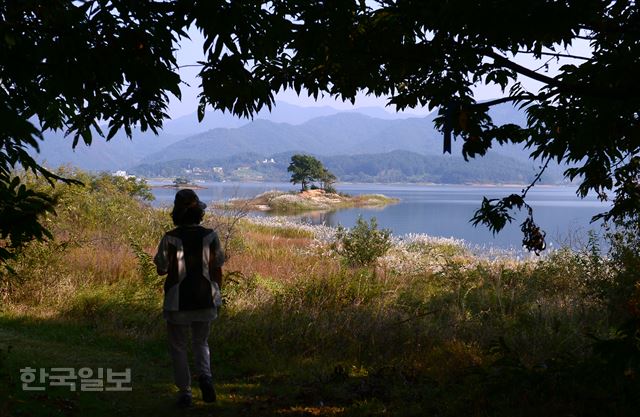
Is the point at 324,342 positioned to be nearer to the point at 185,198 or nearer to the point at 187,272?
the point at 187,272

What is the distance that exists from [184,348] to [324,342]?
2442 millimetres

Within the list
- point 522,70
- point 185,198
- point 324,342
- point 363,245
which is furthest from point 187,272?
point 363,245

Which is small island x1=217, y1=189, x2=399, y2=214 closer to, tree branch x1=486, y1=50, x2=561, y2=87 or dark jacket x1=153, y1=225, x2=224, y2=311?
dark jacket x1=153, y1=225, x2=224, y2=311

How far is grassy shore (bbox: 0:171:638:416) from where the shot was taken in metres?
4.69

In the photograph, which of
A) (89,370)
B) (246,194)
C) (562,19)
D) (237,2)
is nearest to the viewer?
(237,2)

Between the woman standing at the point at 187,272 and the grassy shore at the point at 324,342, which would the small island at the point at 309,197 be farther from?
the woman standing at the point at 187,272

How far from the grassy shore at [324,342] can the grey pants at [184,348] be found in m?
0.32

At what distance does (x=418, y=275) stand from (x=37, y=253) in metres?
8.01

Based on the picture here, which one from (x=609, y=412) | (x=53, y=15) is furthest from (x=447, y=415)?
(x=53, y=15)

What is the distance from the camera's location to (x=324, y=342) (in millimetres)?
6742

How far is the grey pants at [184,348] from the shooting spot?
461 centimetres

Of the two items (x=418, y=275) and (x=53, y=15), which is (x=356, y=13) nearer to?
(x=53, y=15)

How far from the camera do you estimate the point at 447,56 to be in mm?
4582

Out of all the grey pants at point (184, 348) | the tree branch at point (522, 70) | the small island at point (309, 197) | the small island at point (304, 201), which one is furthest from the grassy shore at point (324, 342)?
the small island at point (309, 197)
